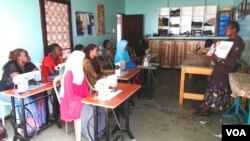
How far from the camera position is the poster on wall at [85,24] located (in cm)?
511

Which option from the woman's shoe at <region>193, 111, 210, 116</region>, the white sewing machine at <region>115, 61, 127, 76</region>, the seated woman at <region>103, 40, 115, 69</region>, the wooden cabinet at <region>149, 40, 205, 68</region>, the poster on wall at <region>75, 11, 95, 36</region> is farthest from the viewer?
the wooden cabinet at <region>149, 40, 205, 68</region>

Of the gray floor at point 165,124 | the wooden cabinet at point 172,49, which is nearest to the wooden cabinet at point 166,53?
the wooden cabinet at point 172,49

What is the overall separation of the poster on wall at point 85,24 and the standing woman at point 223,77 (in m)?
3.29

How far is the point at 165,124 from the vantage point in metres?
3.25

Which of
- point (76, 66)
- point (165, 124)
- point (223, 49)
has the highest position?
point (223, 49)

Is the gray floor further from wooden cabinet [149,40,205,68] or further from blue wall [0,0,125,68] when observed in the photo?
wooden cabinet [149,40,205,68]

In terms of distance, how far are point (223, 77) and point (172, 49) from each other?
4189mm

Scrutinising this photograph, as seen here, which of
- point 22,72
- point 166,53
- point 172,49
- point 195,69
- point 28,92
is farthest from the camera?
point 166,53

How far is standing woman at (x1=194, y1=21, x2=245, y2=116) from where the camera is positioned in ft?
9.96

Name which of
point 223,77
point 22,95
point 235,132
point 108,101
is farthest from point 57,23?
point 235,132

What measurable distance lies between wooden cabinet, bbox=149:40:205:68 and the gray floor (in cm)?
300

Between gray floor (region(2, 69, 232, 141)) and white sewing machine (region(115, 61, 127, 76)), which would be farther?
white sewing machine (region(115, 61, 127, 76))

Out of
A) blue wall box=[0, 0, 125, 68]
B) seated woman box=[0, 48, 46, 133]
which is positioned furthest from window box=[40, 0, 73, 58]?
seated woman box=[0, 48, 46, 133]

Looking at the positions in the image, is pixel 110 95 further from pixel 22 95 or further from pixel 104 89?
pixel 22 95
